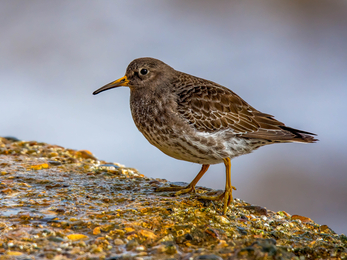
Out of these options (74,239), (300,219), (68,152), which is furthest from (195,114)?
(68,152)

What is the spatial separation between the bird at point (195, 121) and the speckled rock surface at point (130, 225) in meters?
0.48

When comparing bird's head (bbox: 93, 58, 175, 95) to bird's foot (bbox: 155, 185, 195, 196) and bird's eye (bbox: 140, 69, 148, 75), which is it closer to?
bird's eye (bbox: 140, 69, 148, 75)

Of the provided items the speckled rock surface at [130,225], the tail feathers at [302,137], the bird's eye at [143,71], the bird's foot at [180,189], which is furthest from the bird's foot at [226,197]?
the bird's eye at [143,71]

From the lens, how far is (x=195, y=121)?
546cm

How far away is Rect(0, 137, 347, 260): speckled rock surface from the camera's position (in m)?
3.67

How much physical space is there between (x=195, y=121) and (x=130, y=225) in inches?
75.8

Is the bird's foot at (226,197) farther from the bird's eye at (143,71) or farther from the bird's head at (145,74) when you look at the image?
the bird's eye at (143,71)

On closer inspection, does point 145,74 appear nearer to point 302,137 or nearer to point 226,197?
Answer: point 226,197

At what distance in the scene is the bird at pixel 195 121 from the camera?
17.5 feet

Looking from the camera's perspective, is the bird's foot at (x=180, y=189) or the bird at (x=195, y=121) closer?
the bird at (x=195, y=121)

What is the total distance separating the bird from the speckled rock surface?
19.1 inches

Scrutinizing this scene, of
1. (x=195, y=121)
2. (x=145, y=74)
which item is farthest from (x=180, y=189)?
(x=145, y=74)

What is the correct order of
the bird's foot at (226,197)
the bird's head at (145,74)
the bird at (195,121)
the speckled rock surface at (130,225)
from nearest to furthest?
the speckled rock surface at (130,225)
the bird's foot at (226,197)
the bird at (195,121)
the bird's head at (145,74)

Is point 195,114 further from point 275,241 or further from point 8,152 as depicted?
point 8,152
